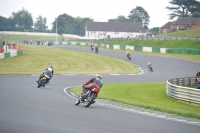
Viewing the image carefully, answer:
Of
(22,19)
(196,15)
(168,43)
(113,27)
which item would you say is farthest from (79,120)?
(22,19)

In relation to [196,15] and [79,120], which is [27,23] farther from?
[79,120]

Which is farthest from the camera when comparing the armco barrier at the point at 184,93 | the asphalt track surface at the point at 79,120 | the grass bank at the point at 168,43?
the grass bank at the point at 168,43

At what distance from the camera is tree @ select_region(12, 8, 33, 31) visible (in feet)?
474

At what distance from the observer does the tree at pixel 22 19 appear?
144625mm

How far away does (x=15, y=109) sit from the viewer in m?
13.4

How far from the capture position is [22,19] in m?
151

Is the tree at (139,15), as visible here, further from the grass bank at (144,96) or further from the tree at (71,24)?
the grass bank at (144,96)

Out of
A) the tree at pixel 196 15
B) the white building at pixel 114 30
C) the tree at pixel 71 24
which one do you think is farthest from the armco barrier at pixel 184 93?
the tree at pixel 71 24

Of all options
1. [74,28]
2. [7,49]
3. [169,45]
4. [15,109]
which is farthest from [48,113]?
[74,28]

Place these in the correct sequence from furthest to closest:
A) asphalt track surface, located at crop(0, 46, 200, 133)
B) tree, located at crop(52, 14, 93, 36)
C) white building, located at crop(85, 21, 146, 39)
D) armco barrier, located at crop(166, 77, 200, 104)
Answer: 1. tree, located at crop(52, 14, 93, 36)
2. white building, located at crop(85, 21, 146, 39)
3. armco barrier, located at crop(166, 77, 200, 104)
4. asphalt track surface, located at crop(0, 46, 200, 133)

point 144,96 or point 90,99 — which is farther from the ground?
point 90,99

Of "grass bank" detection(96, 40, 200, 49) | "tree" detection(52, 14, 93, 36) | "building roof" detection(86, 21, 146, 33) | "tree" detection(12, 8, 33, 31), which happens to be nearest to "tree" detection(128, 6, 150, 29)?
"tree" detection(52, 14, 93, 36)

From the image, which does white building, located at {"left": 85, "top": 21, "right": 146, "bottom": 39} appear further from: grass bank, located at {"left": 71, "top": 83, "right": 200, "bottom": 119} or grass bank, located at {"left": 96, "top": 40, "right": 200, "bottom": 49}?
grass bank, located at {"left": 71, "top": 83, "right": 200, "bottom": 119}

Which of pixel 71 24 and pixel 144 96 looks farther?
pixel 71 24
